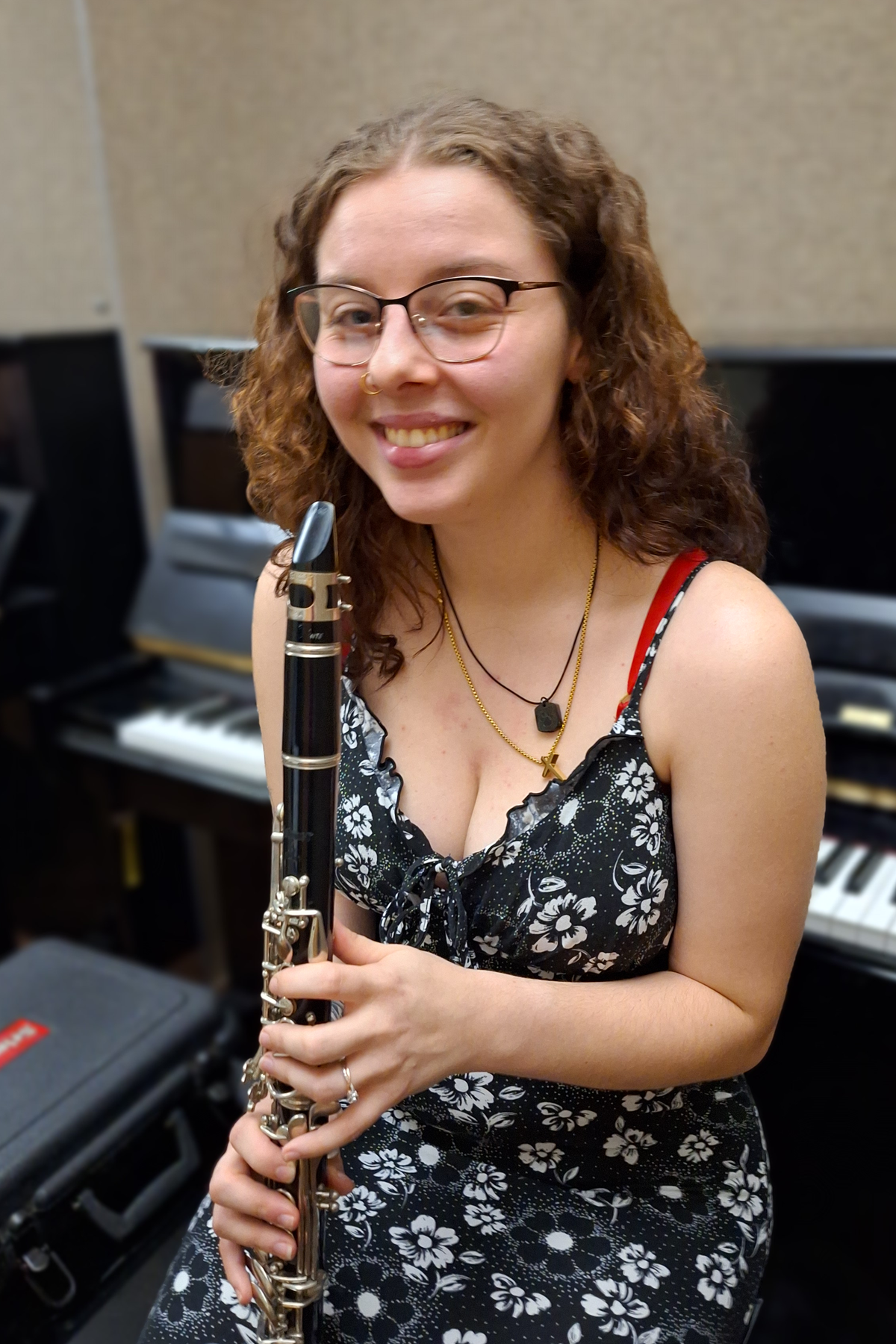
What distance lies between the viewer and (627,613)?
1050 millimetres

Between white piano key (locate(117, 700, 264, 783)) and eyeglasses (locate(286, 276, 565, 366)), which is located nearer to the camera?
Result: eyeglasses (locate(286, 276, 565, 366))

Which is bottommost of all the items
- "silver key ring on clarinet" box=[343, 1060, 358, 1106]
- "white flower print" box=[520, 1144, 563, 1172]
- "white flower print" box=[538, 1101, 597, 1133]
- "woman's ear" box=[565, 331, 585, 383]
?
"white flower print" box=[520, 1144, 563, 1172]

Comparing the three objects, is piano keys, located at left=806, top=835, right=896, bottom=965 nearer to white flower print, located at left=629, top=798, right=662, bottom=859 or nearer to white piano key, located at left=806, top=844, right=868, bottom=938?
white piano key, located at left=806, top=844, right=868, bottom=938

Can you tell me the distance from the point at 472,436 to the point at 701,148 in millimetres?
1276

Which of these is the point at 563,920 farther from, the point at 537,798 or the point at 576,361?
the point at 576,361

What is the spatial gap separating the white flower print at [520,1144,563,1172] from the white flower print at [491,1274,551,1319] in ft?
0.34

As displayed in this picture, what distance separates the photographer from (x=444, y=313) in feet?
3.00

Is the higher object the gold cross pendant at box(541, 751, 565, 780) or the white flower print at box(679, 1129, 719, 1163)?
the gold cross pendant at box(541, 751, 565, 780)

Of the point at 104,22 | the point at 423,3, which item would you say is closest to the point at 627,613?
the point at 423,3

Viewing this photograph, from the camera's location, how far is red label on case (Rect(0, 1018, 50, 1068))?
4.60 feet

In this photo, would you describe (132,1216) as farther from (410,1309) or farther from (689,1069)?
(689,1069)

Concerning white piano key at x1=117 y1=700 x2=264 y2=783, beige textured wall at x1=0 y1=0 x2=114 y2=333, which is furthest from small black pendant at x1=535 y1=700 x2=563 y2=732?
beige textured wall at x1=0 y1=0 x2=114 y2=333

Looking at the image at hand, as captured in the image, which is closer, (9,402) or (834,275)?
(834,275)

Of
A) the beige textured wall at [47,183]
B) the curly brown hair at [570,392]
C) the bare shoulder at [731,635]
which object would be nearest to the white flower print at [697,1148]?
the bare shoulder at [731,635]
